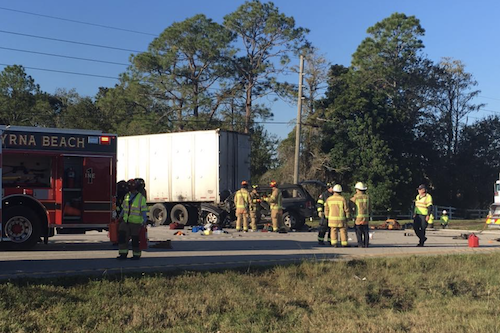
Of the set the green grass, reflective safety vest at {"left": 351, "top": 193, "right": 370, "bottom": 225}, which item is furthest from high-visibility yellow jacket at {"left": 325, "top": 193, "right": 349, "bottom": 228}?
the green grass

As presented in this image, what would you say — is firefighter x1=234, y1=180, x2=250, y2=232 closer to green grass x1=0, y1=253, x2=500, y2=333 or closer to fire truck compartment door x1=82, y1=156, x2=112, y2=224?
fire truck compartment door x1=82, y1=156, x2=112, y2=224

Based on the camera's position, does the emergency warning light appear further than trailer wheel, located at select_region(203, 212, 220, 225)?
No

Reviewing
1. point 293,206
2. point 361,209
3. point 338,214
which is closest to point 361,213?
point 361,209

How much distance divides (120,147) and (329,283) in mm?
17062

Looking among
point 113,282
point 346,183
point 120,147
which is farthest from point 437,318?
point 346,183

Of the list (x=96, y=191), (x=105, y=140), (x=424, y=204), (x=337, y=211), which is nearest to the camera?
(x=96, y=191)

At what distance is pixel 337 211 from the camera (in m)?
13.4

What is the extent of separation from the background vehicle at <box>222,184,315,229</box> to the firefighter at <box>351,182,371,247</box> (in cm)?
636

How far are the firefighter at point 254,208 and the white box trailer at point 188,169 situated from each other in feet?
5.06

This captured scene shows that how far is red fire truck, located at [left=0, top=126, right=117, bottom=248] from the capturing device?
463 inches

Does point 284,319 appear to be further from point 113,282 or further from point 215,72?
point 215,72

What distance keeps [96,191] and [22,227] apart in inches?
68.6

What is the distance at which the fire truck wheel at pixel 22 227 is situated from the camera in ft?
38.2

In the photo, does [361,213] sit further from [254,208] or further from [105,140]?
[254,208]
